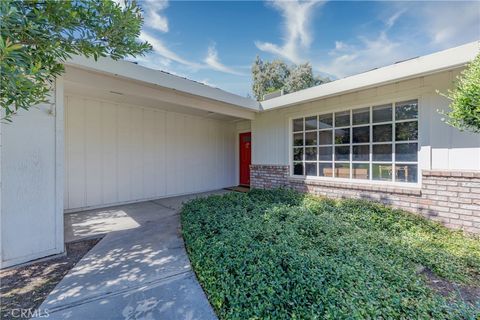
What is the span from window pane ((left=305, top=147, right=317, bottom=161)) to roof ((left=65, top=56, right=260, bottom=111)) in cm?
235

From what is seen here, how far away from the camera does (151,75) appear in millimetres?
4520

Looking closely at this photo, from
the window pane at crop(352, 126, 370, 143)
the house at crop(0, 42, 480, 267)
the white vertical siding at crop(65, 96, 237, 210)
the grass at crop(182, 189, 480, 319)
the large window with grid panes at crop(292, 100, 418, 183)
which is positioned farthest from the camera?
the white vertical siding at crop(65, 96, 237, 210)

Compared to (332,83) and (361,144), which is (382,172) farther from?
(332,83)

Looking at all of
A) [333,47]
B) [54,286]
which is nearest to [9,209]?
[54,286]

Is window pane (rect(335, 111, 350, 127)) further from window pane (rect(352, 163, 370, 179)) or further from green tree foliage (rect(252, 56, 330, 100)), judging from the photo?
green tree foliage (rect(252, 56, 330, 100))

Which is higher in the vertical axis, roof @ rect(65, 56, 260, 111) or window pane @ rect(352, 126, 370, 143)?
roof @ rect(65, 56, 260, 111)

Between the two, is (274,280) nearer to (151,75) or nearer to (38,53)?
(38,53)

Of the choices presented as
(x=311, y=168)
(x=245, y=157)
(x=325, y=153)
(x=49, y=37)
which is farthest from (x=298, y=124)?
(x=49, y=37)

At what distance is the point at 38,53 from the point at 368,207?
17.8 feet

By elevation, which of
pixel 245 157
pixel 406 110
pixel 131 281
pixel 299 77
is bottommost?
pixel 131 281

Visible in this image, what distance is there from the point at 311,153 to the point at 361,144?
4.43 feet

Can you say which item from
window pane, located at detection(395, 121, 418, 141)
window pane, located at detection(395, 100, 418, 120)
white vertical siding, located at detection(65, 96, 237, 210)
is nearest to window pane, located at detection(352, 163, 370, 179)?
window pane, located at detection(395, 121, 418, 141)

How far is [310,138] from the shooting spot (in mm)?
6305

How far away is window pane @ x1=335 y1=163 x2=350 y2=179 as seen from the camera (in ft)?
18.1
